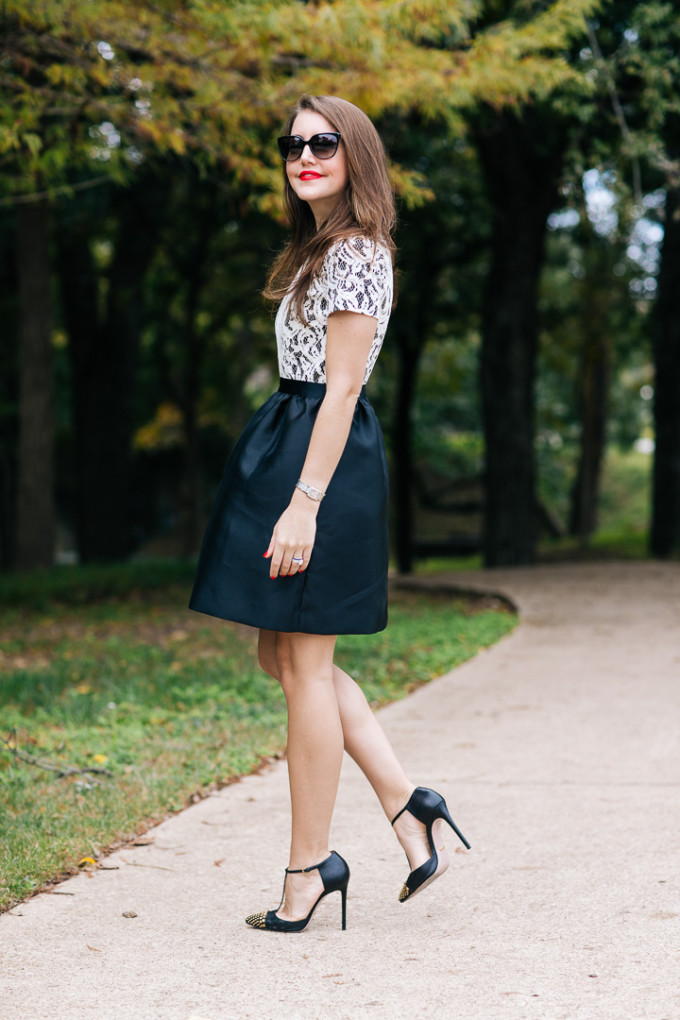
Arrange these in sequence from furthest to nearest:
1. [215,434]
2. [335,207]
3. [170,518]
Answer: [170,518]
[215,434]
[335,207]

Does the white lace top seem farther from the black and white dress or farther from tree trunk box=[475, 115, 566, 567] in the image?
tree trunk box=[475, 115, 566, 567]

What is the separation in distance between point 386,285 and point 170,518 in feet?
116

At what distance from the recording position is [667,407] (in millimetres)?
15641

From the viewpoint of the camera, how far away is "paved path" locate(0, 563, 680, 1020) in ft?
7.80

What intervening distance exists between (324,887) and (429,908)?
0.37 metres

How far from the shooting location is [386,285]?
109 inches

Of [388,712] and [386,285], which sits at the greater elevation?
[386,285]

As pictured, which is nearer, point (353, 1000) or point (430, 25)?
point (353, 1000)

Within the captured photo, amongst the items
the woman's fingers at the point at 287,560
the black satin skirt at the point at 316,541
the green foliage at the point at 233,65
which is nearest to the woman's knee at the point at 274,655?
the black satin skirt at the point at 316,541

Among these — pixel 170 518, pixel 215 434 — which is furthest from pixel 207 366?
pixel 170 518

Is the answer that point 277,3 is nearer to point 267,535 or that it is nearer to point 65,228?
point 267,535

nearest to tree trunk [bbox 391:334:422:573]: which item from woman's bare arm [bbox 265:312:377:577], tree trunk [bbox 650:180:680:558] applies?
tree trunk [bbox 650:180:680:558]

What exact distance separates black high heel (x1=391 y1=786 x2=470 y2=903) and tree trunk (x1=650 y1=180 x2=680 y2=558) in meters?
13.3

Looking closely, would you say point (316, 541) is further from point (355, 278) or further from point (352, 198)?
point (352, 198)
